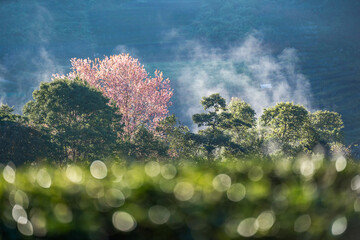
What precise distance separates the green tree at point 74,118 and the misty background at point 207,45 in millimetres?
47046

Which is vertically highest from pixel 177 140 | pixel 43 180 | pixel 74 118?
pixel 177 140

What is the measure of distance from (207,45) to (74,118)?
3447 inches

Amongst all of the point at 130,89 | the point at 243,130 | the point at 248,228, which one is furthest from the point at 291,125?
the point at 248,228

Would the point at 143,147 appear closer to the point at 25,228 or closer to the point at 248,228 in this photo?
the point at 25,228

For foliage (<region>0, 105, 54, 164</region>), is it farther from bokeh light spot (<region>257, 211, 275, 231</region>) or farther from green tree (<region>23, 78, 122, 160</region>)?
bokeh light spot (<region>257, 211, 275, 231</region>)

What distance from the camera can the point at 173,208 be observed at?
3.34 metres

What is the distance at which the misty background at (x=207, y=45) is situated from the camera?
262ft

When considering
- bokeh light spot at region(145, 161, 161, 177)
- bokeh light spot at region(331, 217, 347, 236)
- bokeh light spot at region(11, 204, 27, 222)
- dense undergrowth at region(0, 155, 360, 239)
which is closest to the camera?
dense undergrowth at region(0, 155, 360, 239)

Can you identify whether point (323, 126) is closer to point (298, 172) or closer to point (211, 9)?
point (298, 172)

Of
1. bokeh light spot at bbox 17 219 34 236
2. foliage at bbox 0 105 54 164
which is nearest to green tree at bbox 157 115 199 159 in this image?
foliage at bbox 0 105 54 164

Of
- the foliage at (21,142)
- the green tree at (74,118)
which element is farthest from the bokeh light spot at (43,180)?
the green tree at (74,118)

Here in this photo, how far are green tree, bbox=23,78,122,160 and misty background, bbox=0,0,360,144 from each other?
4705 centimetres

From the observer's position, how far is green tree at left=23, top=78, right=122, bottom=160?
20.6m

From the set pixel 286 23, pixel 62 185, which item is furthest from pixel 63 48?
pixel 62 185
